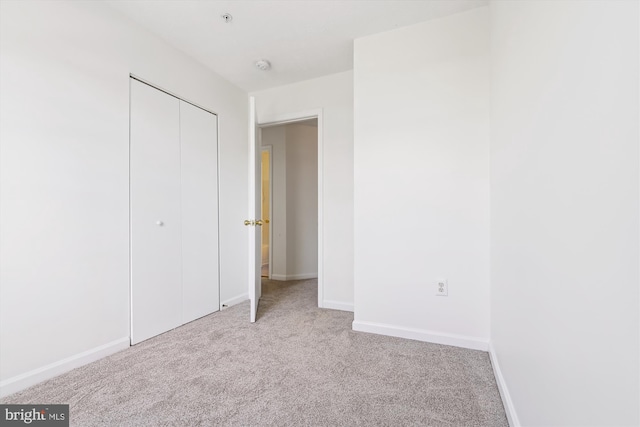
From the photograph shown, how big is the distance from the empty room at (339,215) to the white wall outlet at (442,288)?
0.01m

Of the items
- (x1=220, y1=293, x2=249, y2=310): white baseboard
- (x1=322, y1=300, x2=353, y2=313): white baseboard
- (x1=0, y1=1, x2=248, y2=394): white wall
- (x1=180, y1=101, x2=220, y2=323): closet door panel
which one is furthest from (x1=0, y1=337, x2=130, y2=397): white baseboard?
(x1=322, y1=300, x2=353, y2=313): white baseboard

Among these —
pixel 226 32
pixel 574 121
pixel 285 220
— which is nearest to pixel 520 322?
pixel 574 121

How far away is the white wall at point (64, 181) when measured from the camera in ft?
4.68

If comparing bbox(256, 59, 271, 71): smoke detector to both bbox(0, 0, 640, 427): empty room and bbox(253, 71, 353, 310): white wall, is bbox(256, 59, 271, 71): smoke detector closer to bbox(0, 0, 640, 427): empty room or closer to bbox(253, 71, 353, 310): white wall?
bbox(0, 0, 640, 427): empty room

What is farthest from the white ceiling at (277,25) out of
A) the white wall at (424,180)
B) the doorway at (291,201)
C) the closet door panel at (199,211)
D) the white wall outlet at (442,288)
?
the white wall outlet at (442,288)

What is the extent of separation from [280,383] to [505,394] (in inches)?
44.5

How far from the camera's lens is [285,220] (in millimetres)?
4082

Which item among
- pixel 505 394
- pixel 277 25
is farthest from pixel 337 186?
pixel 505 394

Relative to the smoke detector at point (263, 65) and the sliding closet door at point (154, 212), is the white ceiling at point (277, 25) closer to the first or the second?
the smoke detector at point (263, 65)

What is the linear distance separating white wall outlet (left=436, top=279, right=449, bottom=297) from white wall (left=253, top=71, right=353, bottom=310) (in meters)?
0.91

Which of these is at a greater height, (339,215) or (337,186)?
(337,186)

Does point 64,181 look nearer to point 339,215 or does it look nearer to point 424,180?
point 339,215

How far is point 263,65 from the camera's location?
2607 millimetres

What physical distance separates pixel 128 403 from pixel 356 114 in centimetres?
237
